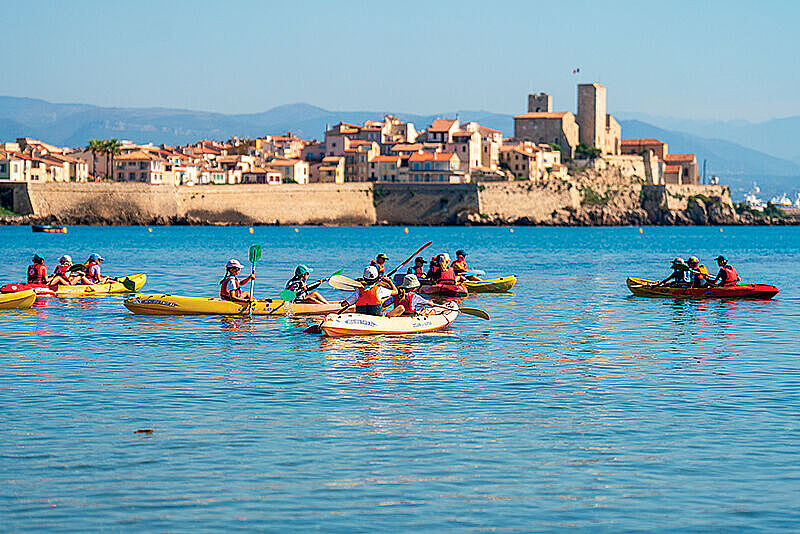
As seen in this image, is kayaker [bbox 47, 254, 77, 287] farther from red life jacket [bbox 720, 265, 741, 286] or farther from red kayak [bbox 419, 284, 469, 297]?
red life jacket [bbox 720, 265, 741, 286]

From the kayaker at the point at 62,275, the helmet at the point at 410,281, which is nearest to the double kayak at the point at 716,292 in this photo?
the helmet at the point at 410,281

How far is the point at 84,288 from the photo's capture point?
31047 millimetres

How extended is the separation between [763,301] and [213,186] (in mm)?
90276

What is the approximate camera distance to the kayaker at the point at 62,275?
3024 cm

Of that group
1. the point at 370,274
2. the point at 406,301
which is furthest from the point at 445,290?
the point at 370,274

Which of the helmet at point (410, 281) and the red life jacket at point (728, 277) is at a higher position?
the helmet at point (410, 281)

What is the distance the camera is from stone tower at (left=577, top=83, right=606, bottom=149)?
152 metres

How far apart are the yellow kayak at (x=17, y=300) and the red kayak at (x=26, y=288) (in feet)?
1.11

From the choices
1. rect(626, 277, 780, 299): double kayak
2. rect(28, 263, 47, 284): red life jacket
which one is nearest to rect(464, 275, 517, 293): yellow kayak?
rect(626, 277, 780, 299): double kayak

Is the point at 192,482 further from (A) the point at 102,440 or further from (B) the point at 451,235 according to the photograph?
(B) the point at 451,235

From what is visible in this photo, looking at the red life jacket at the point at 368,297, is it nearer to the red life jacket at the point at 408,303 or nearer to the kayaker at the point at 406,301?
the kayaker at the point at 406,301

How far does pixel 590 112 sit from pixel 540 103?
8.42m

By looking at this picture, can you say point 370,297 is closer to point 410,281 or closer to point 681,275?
point 410,281

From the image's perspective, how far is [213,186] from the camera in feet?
384
